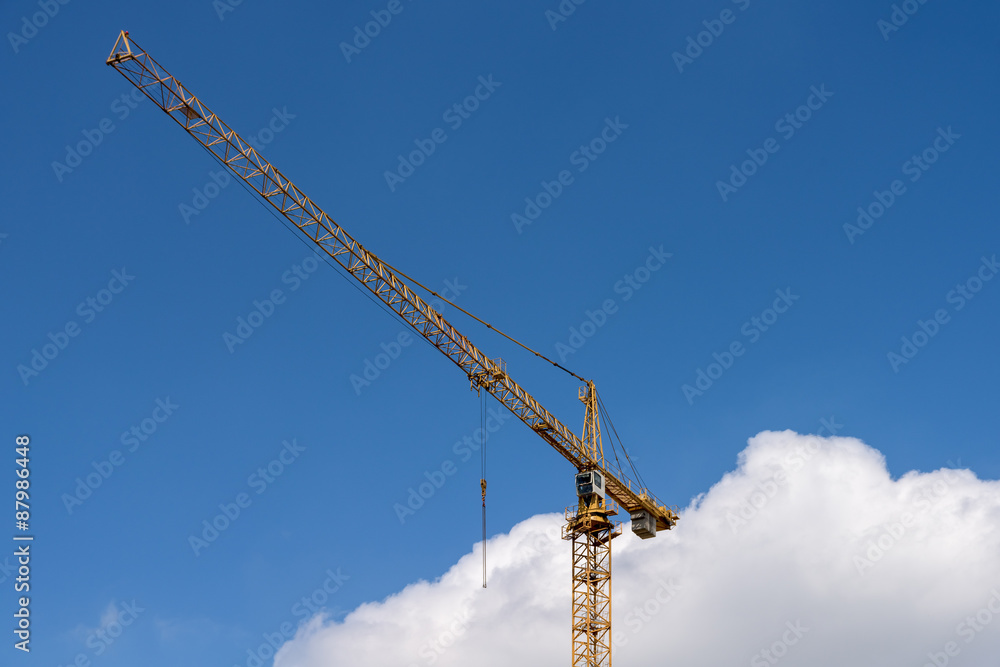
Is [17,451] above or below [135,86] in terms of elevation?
below

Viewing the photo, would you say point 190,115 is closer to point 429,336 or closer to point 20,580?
point 429,336

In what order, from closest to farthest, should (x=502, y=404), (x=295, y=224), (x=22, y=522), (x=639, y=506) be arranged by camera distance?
1. (x=22, y=522)
2. (x=295, y=224)
3. (x=502, y=404)
4. (x=639, y=506)

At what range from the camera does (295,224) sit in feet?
244

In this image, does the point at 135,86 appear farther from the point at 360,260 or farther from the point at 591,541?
the point at 591,541

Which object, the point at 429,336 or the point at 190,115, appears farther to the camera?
the point at 429,336

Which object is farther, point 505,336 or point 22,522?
point 505,336

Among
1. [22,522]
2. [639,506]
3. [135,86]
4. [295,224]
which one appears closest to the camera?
[22,522]

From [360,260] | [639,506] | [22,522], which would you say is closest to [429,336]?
[360,260]

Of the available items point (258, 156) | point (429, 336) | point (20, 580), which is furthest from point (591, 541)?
point (20, 580)

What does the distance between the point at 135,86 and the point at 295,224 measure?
12319mm

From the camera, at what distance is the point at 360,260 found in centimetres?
7612

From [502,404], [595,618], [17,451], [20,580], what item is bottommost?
[20,580]

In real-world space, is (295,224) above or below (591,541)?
above

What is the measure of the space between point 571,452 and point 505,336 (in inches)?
389
